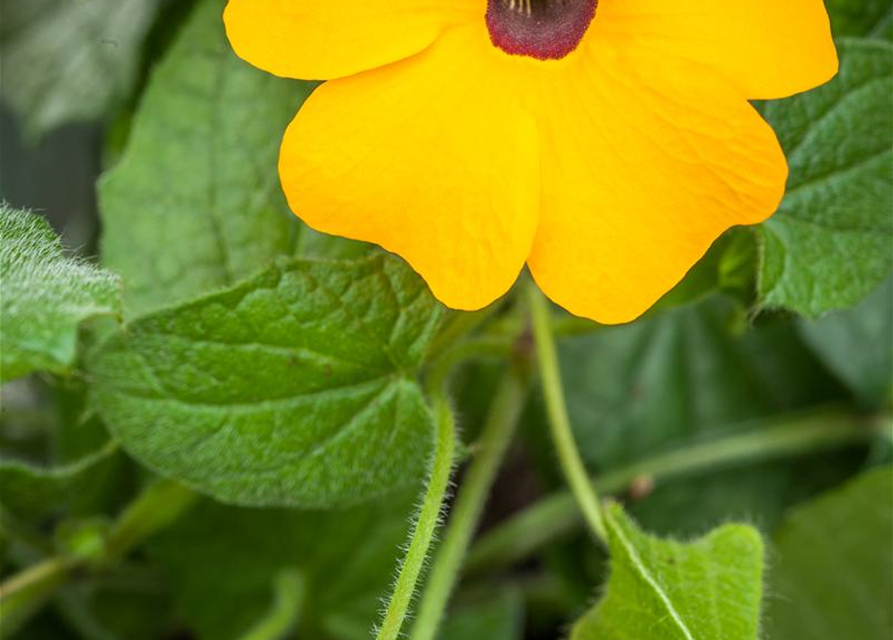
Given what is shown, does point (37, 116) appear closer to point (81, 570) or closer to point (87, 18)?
point (87, 18)

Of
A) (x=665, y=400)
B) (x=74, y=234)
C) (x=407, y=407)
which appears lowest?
(x=665, y=400)

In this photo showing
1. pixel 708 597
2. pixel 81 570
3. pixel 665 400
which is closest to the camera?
pixel 708 597

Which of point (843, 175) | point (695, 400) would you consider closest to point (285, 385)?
point (843, 175)

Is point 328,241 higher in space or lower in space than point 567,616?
higher

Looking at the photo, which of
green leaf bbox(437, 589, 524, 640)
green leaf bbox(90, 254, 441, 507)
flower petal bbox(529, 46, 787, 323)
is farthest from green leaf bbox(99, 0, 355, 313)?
green leaf bbox(437, 589, 524, 640)

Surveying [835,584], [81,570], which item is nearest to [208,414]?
[81,570]

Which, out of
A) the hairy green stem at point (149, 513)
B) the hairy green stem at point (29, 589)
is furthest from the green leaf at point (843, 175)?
the hairy green stem at point (29, 589)

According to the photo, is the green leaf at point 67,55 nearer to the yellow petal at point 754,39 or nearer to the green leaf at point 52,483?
the green leaf at point 52,483
